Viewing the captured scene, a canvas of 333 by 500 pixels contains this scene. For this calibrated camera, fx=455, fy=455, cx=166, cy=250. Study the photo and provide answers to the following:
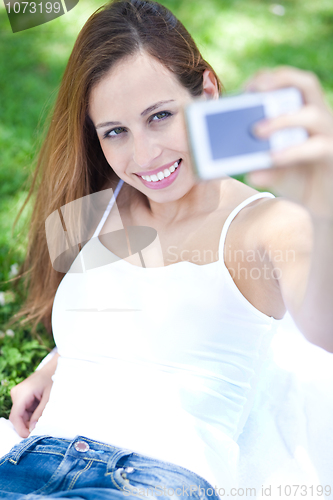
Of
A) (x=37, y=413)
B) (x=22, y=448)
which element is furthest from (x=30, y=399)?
(x=22, y=448)

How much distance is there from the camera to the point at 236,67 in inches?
150

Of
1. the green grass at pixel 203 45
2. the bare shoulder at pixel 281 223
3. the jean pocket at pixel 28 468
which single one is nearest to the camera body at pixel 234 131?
the bare shoulder at pixel 281 223

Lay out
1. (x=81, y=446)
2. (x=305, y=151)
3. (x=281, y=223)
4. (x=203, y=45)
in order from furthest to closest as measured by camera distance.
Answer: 1. (x=203, y=45)
2. (x=81, y=446)
3. (x=281, y=223)
4. (x=305, y=151)

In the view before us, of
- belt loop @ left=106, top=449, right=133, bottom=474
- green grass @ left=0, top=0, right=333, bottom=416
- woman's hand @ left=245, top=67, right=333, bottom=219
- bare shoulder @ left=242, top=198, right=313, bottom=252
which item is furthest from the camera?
green grass @ left=0, top=0, right=333, bottom=416

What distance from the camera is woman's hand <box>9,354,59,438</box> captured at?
1751mm

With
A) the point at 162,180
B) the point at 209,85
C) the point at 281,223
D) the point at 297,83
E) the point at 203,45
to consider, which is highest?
the point at 203,45

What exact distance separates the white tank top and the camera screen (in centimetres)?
54

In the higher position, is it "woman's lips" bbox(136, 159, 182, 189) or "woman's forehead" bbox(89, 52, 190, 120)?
"woman's forehead" bbox(89, 52, 190, 120)

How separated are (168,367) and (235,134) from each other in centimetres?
84

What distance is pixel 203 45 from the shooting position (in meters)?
3.44

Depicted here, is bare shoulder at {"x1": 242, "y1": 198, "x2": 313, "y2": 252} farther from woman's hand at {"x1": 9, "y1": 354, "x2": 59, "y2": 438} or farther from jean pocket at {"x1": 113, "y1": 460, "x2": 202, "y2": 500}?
woman's hand at {"x1": 9, "y1": 354, "x2": 59, "y2": 438}

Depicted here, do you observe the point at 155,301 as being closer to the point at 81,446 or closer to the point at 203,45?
the point at 81,446

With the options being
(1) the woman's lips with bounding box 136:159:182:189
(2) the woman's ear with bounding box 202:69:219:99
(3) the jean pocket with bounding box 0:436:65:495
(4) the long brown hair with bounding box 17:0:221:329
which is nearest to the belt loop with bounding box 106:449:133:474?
(3) the jean pocket with bounding box 0:436:65:495

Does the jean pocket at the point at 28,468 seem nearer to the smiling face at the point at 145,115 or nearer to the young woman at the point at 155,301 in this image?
the young woman at the point at 155,301
